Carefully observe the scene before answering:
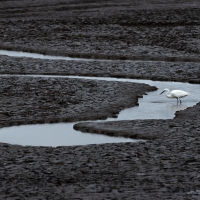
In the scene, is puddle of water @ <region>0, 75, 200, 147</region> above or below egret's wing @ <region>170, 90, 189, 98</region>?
below

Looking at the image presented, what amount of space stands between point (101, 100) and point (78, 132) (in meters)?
4.43

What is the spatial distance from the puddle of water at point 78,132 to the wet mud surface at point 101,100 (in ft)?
1.38

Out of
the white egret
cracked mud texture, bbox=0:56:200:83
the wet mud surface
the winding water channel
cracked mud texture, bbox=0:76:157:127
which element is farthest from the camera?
cracked mud texture, bbox=0:56:200:83

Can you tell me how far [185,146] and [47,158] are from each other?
3.32 metres

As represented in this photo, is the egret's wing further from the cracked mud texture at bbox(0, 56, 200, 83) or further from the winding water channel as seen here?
the cracked mud texture at bbox(0, 56, 200, 83)

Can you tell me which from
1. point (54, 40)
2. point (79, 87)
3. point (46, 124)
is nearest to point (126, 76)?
point (79, 87)

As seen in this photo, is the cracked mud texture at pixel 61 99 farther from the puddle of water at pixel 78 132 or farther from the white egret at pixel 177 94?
the white egret at pixel 177 94

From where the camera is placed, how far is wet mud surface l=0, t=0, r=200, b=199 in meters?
15.7

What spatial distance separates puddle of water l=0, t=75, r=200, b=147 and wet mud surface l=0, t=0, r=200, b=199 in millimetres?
419

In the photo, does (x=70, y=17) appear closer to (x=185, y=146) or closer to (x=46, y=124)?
(x=46, y=124)

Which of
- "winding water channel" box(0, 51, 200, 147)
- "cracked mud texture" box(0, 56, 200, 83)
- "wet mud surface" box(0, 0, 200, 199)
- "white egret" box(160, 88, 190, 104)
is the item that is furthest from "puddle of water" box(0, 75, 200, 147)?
"cracked mud texture" box(0, 56, 200, 83)

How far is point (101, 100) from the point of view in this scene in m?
25.7

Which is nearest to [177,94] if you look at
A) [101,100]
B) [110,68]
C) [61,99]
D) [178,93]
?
[178,93]

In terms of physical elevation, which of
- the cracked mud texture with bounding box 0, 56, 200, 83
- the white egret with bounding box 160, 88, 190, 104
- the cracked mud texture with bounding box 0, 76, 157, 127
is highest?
the white egret with bounding box 160, 88, 190, 104
